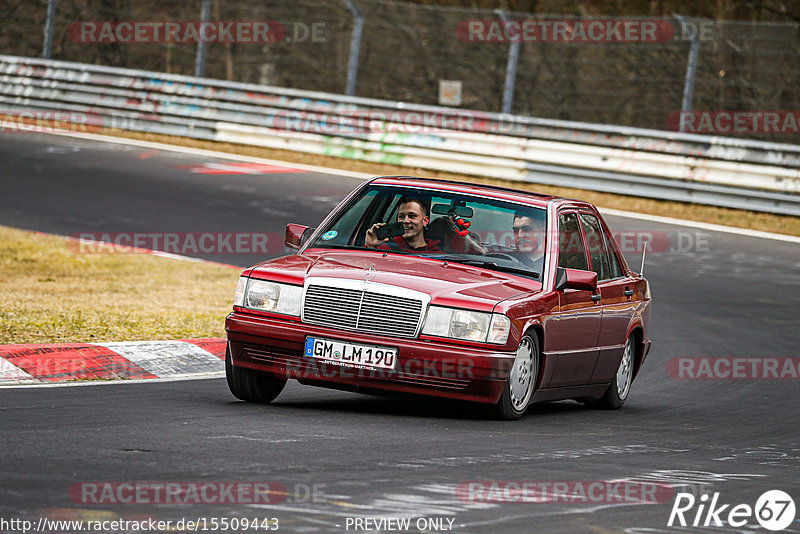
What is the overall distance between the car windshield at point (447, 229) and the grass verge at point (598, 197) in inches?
439

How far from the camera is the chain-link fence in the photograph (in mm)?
22250

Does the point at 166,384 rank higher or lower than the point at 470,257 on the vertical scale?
lower

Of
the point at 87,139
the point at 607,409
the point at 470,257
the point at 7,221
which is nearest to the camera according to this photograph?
the point at 470,257

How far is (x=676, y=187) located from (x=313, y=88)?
1331 cm

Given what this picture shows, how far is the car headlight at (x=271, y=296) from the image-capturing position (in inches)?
300

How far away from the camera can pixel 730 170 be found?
64.8ft

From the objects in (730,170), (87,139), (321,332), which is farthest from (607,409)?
(87,139)

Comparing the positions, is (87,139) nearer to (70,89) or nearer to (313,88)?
(70,89)

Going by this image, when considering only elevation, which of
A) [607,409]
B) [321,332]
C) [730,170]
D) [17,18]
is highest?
[17,18]

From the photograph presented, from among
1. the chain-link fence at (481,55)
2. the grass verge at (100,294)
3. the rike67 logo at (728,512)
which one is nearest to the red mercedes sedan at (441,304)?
the rike67 logo at (728,512)

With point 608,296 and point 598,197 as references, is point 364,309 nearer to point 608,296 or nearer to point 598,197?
point 608,296

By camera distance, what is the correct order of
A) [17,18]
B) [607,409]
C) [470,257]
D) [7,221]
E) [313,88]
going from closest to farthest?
[470,257]
[607,409]
[7,221]
[17,18]
[313,88]
